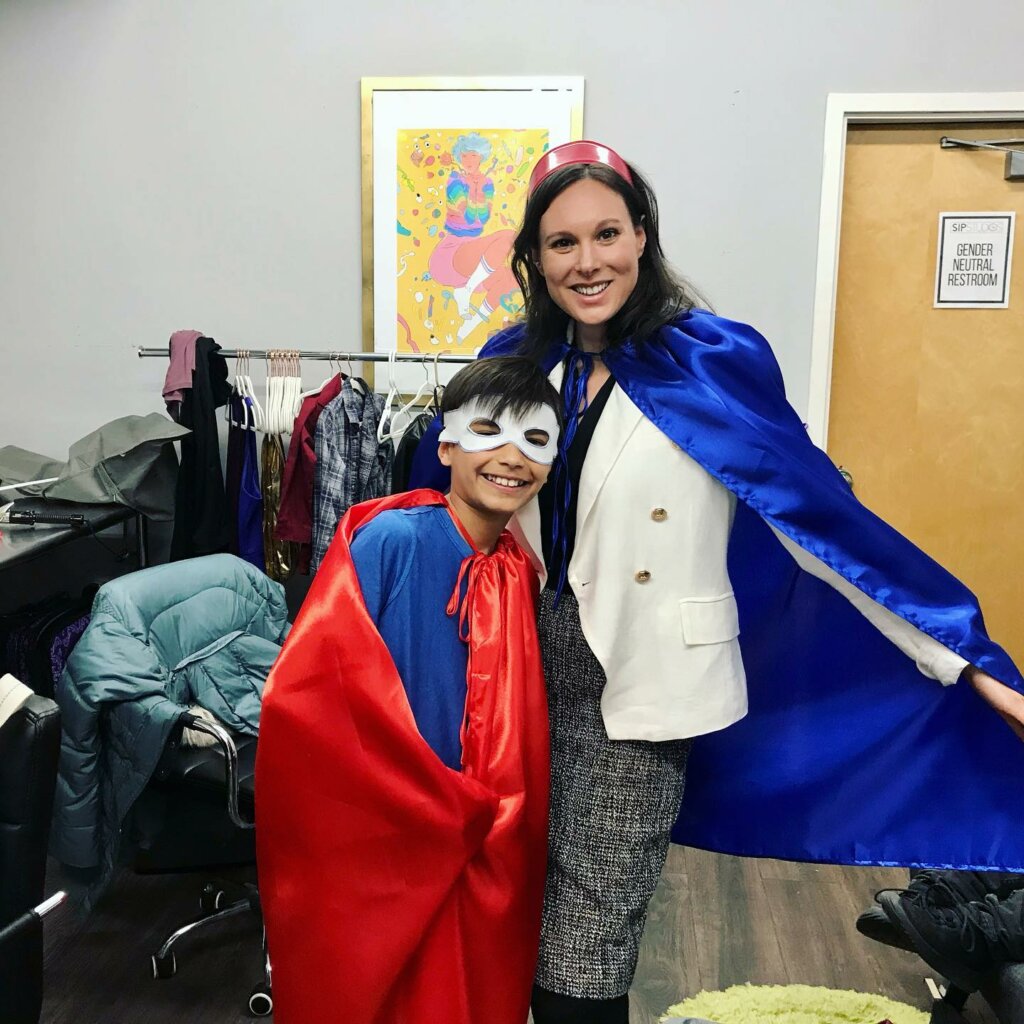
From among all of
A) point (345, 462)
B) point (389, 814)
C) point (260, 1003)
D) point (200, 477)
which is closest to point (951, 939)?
point (389, 814)

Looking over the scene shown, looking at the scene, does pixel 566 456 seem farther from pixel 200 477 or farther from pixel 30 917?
pixel 200 477

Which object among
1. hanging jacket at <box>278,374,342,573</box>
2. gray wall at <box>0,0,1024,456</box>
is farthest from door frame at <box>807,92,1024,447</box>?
hanging jacket at <box>278,374,342,573</box>

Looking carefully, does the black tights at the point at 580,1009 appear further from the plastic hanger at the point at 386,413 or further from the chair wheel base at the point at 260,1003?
the plastic hanger at the point at 386,413

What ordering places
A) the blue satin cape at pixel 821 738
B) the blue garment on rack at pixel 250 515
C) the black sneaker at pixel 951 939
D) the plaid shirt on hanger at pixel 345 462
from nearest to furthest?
the blue satin cape at pixel 821 738 → the black sneaker at pixel 951 939 → the plaid shirt on hanger at pixel 345 462 → the blue garment on rack at pixel 250 515

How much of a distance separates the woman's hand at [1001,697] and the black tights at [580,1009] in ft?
2.14

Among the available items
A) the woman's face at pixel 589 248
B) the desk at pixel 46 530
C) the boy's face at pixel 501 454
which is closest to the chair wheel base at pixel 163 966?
the desk at pixel 46 530

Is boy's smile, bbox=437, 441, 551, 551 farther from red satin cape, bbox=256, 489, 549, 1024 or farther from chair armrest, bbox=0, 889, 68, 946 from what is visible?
chair armrest, bbox=0, 889, 68, 946

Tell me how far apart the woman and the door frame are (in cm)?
163

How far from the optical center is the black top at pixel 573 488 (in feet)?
4.61

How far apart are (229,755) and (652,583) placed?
1081 millimetres

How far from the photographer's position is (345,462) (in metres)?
2.67

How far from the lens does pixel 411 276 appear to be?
10.0ft

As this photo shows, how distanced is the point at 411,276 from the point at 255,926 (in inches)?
72.7

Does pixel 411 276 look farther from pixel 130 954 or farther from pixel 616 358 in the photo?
pixel 130 954
